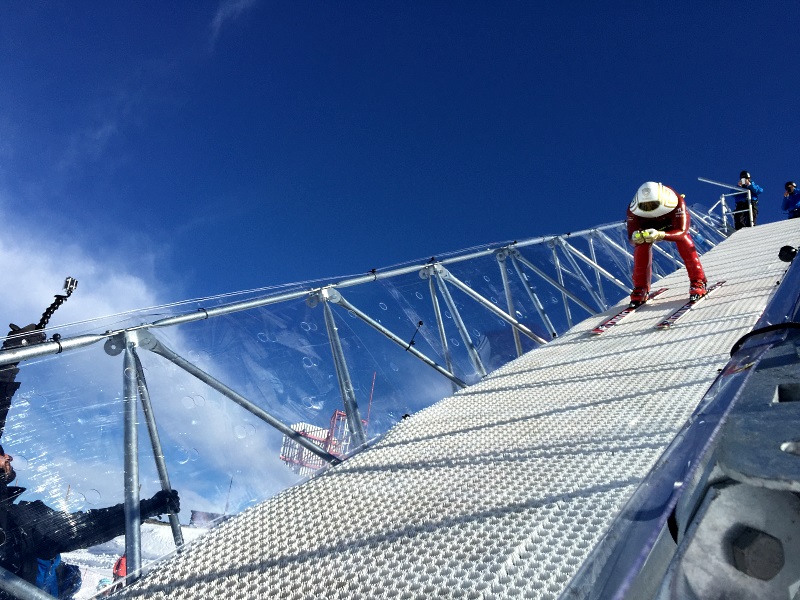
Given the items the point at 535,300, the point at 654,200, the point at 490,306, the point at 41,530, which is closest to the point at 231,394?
the point at 41,530

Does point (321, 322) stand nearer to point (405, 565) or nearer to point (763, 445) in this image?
point (405, 565)

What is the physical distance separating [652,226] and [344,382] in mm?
3933

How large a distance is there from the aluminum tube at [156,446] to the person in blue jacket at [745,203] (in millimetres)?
13221

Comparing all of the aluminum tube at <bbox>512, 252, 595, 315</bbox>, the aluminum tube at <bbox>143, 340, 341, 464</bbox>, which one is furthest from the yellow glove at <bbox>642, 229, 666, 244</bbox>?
the aluminum tube at <bbox>143, 340, 341, 464</bbox>

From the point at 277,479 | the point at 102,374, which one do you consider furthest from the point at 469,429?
the point at 102,374

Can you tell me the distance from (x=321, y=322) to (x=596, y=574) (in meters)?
3.04

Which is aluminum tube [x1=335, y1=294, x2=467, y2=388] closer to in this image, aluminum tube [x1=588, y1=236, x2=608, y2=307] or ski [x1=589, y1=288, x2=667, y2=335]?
ski [x1=589, y1=288, x2=667, y2=335]

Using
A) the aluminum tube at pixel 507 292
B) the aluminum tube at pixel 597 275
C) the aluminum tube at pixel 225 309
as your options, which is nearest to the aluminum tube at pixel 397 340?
the aluminum tube at pixel 225 309

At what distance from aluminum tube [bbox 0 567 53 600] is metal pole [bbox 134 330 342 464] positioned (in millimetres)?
1056

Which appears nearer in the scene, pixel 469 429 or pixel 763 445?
pixel 763 445

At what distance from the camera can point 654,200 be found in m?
5.36

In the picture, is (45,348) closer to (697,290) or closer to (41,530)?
(41,530)

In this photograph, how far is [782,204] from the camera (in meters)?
11.1

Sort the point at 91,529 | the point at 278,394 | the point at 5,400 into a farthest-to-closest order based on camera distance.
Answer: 1. the point at 278,394
2. the point at 5,400
3. the point at 91,529
